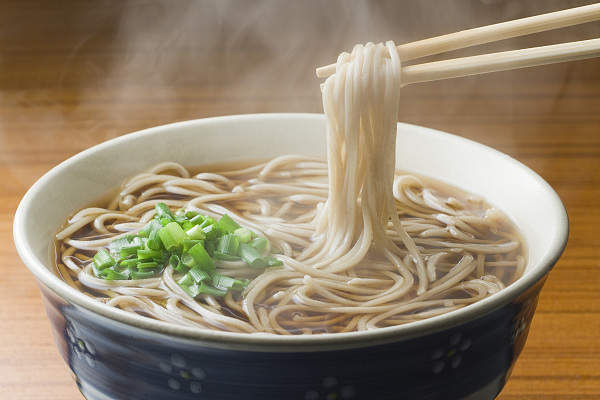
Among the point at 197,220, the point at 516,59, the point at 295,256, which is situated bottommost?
the point at 295,256

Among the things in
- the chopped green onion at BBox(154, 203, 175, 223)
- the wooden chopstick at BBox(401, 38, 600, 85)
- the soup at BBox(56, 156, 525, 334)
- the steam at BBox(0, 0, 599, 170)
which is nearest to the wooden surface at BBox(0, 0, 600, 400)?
the steam at BBox(0, 0, 599, 170)

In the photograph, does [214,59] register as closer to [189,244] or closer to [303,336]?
[189,244]

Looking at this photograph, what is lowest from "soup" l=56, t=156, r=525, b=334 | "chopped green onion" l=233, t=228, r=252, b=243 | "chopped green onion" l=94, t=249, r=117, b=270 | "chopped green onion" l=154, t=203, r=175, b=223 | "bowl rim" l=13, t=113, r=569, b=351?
"soup" l=56, t=156, r=525, b=334

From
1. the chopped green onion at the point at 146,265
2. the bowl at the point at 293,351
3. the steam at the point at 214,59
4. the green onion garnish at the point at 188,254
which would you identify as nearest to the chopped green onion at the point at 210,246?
the green onion garnish at the point at 188,254

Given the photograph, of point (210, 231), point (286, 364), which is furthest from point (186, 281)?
point (286, 364)

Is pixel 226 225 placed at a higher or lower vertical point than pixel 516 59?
lower

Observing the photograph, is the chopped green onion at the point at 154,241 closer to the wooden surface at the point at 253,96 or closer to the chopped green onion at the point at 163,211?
the chopped green onion at the point at 163,211

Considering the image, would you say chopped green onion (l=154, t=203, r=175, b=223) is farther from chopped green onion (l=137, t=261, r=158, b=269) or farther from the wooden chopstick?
the wooden chopstick
